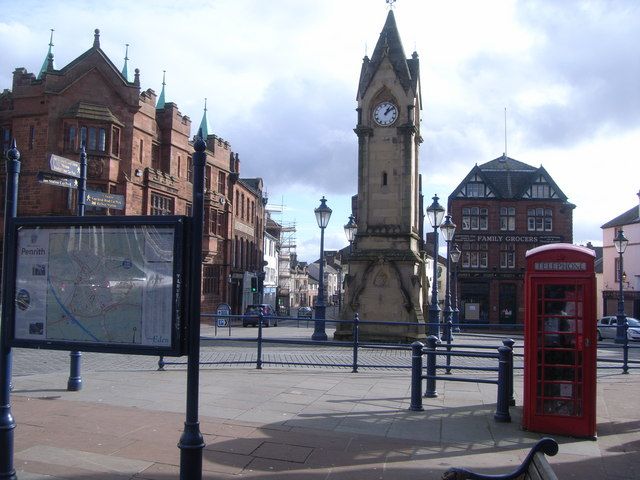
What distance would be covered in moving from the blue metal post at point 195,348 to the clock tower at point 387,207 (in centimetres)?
1805

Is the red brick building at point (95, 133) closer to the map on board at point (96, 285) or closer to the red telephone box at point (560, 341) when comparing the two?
the map on board at point (96, 285)

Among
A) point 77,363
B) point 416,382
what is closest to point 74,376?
point 77,363

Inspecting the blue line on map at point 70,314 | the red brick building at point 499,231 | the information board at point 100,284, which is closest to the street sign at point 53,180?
the information board at point 100,284

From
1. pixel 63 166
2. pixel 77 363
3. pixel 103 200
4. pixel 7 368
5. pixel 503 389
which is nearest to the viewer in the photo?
pixel 7 368

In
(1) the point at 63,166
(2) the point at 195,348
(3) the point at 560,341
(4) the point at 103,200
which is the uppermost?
(1) the point at 63,166

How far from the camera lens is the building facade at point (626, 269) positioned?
54594mm

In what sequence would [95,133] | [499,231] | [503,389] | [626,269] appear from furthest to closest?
[626,269] < [499,231] < [95,133] < [503,389]

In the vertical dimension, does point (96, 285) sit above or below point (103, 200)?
below

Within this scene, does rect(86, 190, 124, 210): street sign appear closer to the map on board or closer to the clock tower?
the map on board

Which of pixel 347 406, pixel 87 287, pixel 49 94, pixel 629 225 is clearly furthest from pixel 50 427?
pixel 629 225

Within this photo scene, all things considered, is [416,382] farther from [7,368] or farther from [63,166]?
[63,166]

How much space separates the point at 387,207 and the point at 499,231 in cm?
3423

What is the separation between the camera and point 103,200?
34.2 feet

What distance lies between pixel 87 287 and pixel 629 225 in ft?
197
